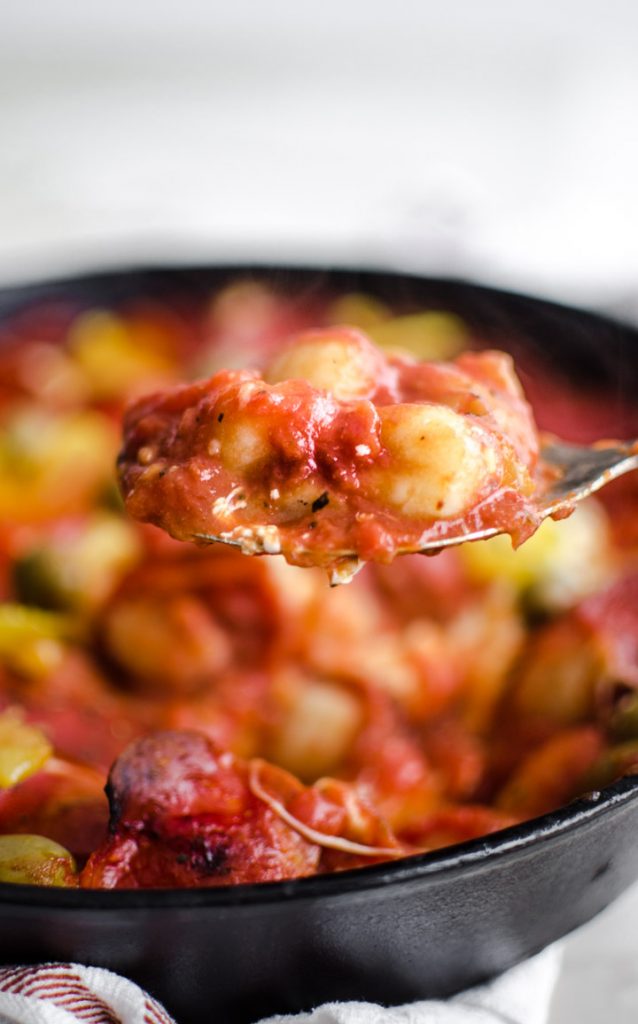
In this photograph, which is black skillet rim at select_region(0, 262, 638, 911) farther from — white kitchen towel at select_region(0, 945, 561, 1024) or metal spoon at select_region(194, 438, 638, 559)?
metal spoon at select_region(194, 438, 638, 559)

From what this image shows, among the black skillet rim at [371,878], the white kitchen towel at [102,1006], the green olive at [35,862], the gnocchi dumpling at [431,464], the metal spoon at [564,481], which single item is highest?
the gnocchi dumpling at [431,464]

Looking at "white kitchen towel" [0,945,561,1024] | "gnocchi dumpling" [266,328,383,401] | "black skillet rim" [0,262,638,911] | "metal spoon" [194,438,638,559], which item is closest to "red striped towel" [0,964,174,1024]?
"white kitchen towel" [0,945,561,1024]

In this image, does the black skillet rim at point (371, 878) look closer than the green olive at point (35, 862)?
Yes

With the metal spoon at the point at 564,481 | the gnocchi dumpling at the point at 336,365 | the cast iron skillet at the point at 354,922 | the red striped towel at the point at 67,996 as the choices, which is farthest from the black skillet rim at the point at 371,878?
the gnocchi dumpling at the point at 336,365

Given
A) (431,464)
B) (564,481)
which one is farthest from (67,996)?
(564,481)

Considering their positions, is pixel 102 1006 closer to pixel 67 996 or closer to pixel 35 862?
pixel 67 996

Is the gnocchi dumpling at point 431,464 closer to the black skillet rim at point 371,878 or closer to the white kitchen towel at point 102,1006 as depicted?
the black skillet rim at point 371,878
